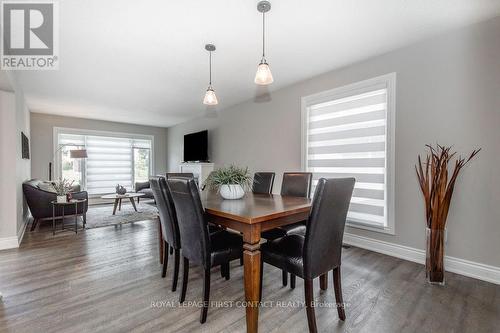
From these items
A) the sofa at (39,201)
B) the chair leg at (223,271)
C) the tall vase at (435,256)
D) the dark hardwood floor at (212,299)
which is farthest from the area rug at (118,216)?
the tall vase at (435,256)

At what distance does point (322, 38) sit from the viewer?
2.57 meters

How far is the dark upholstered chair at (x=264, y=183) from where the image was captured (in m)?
3.10

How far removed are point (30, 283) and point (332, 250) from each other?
2.69 meters

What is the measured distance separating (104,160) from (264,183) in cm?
576

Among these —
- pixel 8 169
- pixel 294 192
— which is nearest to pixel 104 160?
pixel 8 169

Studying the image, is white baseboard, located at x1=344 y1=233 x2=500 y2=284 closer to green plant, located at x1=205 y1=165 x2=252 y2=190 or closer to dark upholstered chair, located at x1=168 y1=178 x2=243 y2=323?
green plant, located at x1=205 y1=165 x2=252 y2=190

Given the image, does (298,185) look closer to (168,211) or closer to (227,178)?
(227,178)

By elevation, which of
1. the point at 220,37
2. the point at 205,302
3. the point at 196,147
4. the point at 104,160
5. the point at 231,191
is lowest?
the point at 205,302

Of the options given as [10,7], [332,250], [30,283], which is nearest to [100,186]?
[30,283]

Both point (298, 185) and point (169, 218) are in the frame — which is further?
point (298, 185)

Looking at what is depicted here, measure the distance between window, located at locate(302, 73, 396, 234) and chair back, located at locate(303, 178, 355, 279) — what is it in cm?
164

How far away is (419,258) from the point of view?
8.62 feet

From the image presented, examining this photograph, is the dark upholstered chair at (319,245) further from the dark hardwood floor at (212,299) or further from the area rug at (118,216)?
the area rug at (118,216)

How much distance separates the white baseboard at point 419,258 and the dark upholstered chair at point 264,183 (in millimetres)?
1339
